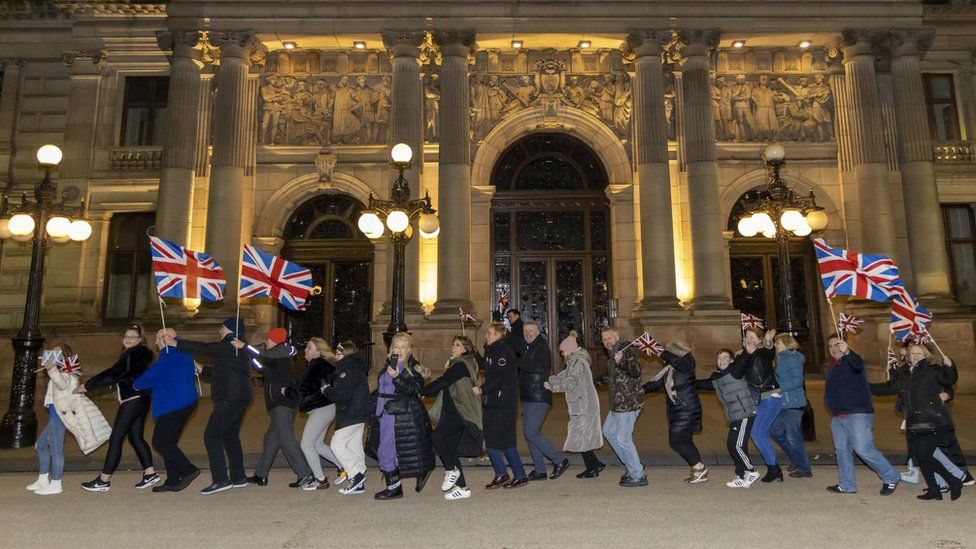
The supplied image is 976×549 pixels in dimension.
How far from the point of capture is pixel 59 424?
782 centimetres

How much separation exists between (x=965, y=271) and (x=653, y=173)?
1224 centimetres

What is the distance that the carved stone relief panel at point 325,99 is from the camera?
2081 centimetres

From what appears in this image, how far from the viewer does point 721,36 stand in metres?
20.2

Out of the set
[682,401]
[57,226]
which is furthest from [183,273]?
[682,401]

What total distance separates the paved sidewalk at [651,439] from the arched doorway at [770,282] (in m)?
4.98

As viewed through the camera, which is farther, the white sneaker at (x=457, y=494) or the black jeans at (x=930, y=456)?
the white sneaker at (x=457, y=494)

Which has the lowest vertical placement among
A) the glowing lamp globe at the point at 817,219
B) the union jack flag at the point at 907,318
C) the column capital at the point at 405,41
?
the union jack flag at the point at 907,318

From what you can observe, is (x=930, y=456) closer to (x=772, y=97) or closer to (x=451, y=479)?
(x=451, y=479)

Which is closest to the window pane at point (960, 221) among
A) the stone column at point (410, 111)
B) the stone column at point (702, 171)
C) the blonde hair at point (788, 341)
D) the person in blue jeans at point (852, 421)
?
the stone column at point (702, 171)

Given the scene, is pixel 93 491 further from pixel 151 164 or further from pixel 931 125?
pixel 931 125

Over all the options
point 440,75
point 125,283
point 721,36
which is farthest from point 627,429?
point 125,283

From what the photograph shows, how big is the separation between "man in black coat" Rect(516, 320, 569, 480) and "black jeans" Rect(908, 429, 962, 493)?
438cm

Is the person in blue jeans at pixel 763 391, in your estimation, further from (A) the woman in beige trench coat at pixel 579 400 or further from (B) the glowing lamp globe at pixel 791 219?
(B) the glowing lamp globe at pixel 791 219

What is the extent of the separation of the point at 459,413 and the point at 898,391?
5.70 metres
